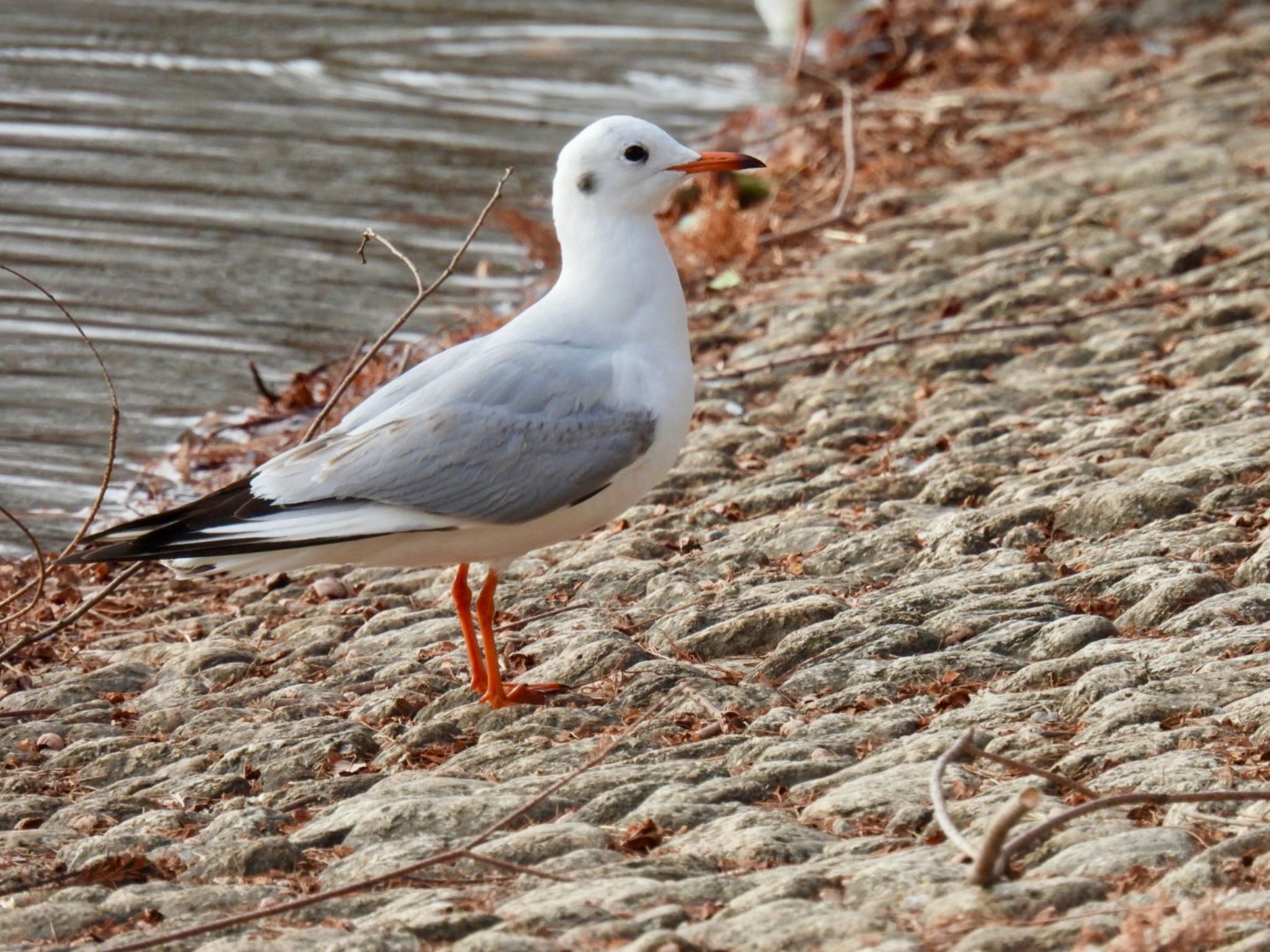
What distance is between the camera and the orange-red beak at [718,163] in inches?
227

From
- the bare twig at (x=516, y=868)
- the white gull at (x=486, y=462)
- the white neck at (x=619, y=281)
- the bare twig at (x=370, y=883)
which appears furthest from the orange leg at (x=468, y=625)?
the bare twig at (x=516, y=868)

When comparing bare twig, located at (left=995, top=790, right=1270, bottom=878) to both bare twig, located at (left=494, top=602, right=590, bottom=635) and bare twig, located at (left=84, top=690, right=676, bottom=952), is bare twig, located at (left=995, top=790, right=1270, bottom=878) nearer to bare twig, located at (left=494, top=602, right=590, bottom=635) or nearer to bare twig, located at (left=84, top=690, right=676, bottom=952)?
bare twig, located at (left=84, top=690, right=676, bottom=952)

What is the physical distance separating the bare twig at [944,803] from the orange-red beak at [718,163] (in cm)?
237

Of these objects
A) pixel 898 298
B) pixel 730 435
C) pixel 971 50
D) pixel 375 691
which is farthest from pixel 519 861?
pixel 971 50

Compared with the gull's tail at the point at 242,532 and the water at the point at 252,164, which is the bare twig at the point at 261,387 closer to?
the water at the point at 252,164

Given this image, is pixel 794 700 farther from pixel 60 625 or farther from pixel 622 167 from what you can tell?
pixel 60 625

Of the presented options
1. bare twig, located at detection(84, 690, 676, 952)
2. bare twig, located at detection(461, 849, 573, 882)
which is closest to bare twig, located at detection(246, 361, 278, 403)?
bare twig, located at detection(84, 690, 676, 952)

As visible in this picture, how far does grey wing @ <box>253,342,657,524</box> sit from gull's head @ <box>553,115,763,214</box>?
2.13ft

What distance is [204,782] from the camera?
16.2 feet

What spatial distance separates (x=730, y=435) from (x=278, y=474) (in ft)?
8.39

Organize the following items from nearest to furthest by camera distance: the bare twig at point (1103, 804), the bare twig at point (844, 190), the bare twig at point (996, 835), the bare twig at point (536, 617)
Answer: the bare twig at point (996, 835) < the bare twig at point (1103, 804) < the bare twig at point (536, 617) < the bare twig at point (844, 190)

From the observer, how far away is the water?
8.95 metres

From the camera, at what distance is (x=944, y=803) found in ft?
13.1

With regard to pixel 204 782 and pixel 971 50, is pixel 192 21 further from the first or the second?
pixel 204 782
